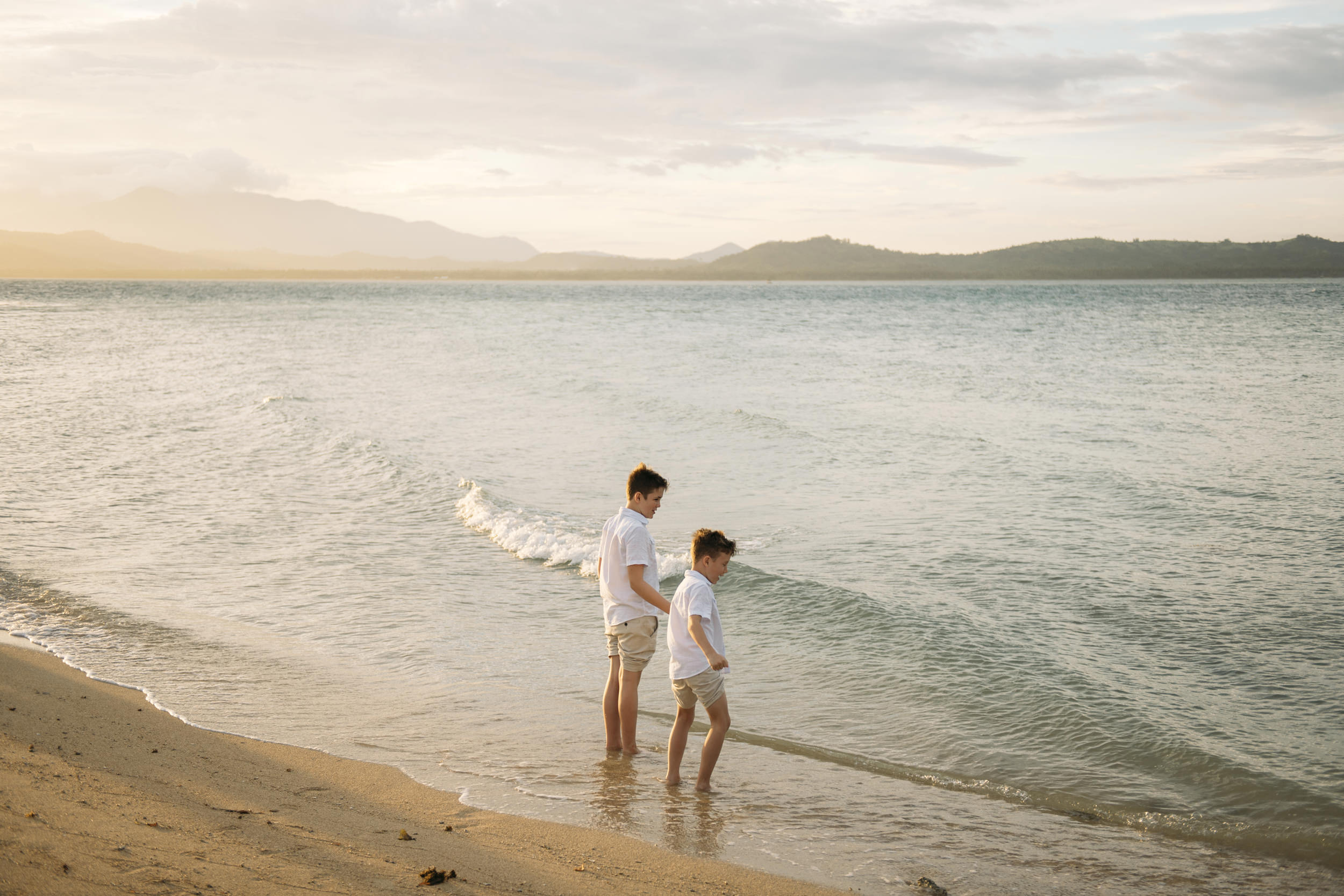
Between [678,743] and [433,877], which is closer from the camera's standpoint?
[433,877]

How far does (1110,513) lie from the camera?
1159 cm

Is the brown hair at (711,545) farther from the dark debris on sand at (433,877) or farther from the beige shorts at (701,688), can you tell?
the dark debris on sand at (433,877)

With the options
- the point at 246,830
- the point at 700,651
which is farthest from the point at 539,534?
the point at 246,830

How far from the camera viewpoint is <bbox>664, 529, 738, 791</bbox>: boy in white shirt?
4832mm

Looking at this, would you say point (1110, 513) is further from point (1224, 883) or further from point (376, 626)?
point (376, 626)

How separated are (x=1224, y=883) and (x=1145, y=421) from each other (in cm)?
1652

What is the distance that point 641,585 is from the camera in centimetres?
525

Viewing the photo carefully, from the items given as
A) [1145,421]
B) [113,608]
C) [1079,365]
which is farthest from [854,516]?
[1079,365]

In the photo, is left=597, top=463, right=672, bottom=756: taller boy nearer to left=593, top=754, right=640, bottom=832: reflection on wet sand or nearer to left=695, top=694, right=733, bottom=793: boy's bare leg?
left=593, top=754, right=640, bottom=832: reflection on wet sand

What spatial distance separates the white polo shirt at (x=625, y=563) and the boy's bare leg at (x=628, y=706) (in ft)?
1.19

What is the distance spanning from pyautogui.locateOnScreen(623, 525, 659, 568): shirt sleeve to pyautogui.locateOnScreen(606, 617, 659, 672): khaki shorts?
1.32ft

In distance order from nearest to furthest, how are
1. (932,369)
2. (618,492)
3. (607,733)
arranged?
(607,733)
(618,492)
(932,369)

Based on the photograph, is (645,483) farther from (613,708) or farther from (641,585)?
(613,708)

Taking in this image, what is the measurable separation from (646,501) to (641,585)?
19.2 inches
